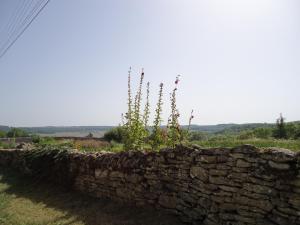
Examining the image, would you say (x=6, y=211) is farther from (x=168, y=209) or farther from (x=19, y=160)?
(x=19, y=160)

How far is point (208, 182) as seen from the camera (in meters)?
5.55

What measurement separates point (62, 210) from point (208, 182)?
11.9ft

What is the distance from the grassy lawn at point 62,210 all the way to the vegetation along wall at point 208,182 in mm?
260

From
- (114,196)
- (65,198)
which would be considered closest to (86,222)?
(114,196)

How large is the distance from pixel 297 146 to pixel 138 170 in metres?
3.13

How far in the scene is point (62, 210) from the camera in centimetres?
742

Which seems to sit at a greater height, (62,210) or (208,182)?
(208,182)

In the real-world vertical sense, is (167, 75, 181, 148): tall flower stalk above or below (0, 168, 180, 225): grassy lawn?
above

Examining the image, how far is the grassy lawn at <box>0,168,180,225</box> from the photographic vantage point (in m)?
6.38

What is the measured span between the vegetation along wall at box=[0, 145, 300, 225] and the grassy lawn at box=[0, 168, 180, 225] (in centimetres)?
26

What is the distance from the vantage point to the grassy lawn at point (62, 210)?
6.38 meters

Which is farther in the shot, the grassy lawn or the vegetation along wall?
the grassy lawn

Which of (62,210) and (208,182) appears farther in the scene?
(62,210)

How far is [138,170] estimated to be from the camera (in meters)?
6.98
